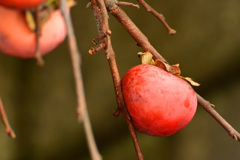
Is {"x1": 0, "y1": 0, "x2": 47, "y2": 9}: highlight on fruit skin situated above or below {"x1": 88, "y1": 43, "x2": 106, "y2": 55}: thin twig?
above

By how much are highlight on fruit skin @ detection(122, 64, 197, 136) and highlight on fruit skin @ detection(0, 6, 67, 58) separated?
16 cm

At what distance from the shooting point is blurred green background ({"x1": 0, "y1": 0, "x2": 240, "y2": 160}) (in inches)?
55.2

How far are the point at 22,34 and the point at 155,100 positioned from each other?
0.70 ft

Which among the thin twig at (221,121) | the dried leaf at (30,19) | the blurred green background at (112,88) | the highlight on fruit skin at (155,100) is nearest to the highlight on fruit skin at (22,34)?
the dried leaf at (30,19)

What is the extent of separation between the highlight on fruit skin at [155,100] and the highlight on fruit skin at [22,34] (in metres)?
0.16

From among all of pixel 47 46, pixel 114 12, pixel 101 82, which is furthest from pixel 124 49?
pixel 47 46

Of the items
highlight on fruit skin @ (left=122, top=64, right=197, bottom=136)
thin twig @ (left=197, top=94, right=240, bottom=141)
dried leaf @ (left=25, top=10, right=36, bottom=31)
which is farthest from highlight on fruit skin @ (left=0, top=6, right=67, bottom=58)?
thin twig @ (left=197, top=94, right=240, bottom=141)

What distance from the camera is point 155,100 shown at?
0.45 metres

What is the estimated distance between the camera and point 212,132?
1453 mm

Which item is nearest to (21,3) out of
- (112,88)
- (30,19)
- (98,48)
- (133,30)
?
(30,19)

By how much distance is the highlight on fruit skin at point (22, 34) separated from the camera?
0.31 meters

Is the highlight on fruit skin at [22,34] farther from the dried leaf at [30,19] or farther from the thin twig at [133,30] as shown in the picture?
the thin twig at [133,30]

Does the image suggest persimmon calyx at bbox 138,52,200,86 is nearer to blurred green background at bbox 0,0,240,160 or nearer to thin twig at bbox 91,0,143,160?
thin twig at bbox 91,0,143,160

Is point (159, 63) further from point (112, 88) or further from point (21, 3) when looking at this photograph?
point (112, 88)
